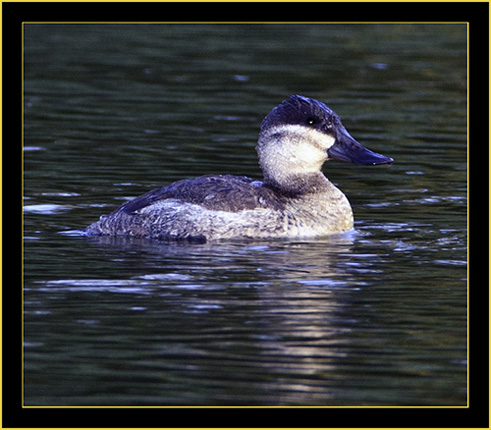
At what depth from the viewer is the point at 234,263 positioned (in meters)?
10.5

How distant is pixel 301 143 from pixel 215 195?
1127 millimetres

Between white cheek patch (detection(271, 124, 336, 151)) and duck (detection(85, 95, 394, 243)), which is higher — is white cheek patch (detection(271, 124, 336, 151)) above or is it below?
above

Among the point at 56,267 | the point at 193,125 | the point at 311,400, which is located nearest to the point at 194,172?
the point at 193,125

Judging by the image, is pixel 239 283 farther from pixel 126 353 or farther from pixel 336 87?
pixel 336 87

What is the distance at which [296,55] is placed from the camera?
24.0 metres

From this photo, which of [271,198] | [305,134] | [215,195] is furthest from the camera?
[305,134]

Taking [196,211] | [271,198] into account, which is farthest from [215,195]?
[271,198]

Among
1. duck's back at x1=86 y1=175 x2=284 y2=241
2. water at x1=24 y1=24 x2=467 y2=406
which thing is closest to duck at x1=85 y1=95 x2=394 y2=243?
duck's back at x1=86 y1=175 x2=284 y2=241

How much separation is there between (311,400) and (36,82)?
14.5m

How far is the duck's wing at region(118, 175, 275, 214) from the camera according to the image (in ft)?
37.4

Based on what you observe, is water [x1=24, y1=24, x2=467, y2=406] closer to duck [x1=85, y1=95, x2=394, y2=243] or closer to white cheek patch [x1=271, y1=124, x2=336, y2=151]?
duck [x1=85, y1=95, x2=394, y2=243]

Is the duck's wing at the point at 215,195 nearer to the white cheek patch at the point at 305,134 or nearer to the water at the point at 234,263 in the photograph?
the water at the point at 234,263

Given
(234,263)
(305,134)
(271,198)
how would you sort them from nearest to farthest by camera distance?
(234,263) < (271,198) < (305,134)

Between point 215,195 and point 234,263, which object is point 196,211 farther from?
point 234,263
